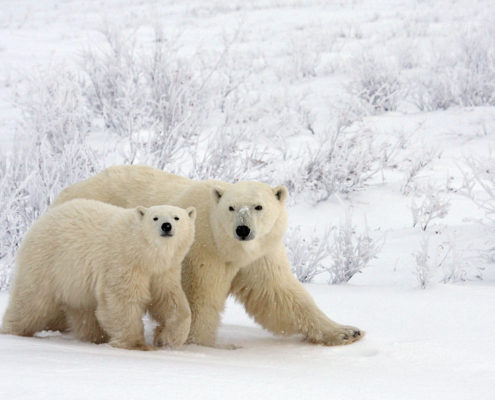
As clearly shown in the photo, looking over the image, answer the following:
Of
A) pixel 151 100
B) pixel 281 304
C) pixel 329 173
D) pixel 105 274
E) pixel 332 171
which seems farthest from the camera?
pixel 151 100

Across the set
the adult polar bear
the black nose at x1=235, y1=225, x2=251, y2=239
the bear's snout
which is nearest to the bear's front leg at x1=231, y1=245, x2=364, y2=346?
the adult polar bear

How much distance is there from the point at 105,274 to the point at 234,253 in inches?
24.8

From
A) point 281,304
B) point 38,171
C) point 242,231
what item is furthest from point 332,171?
point 242,231

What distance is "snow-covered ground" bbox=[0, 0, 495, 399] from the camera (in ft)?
8.51

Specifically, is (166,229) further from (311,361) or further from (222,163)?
(222,163)

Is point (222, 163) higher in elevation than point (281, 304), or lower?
higher

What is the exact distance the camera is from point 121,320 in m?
3.23

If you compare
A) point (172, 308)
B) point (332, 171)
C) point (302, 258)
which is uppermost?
point (332, 171)

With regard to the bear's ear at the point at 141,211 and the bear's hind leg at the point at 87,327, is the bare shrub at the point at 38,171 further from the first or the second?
the bear's ear at the point at 141,211

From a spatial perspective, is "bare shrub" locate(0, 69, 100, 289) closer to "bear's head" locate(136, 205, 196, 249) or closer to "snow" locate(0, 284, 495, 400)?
"snow" locate(0, 284, 495, 400)

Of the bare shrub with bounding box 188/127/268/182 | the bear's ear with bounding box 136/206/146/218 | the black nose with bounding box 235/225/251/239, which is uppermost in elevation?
the bare shrub with bounding box 188/127/268/182

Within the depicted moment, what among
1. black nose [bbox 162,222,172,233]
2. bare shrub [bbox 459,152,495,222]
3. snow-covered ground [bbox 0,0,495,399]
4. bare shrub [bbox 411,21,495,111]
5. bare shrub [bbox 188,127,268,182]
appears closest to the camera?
snow-covered ground [bbox 0,0,495,399]

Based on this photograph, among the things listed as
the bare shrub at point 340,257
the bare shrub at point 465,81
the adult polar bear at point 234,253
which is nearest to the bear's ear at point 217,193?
the adult polar bear at point 234,253

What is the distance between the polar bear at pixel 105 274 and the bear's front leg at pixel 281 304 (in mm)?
495
